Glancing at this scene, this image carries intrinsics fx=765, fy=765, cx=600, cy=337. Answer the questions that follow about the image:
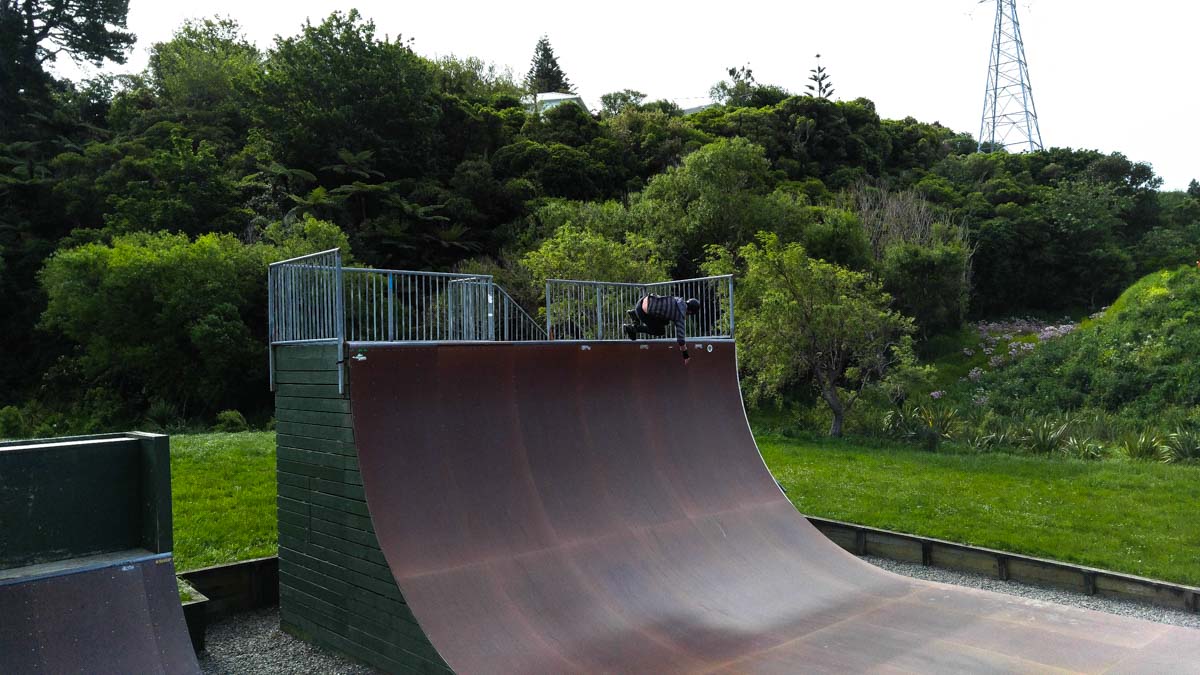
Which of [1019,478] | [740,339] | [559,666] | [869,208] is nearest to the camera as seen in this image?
[559,666]

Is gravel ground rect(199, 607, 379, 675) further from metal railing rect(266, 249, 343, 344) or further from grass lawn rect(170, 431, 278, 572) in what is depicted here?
metal railing rect(266, 249, 343, 344)

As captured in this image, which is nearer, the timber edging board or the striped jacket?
the timber edging board

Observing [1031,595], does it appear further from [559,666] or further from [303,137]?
[303,137]

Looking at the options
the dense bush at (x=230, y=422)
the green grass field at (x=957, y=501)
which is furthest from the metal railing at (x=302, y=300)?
the dense bush at (x=230, y=422)

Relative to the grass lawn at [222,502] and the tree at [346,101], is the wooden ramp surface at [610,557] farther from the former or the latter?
the tree at [346,101]

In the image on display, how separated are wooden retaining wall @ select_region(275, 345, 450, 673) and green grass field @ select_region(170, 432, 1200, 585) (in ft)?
7.12

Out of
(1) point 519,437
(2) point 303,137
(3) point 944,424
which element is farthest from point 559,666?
(2) point 303,137

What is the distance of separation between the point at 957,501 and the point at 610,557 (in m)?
6.16

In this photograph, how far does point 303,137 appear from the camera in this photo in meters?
27.7

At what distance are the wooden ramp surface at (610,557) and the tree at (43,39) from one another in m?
33.1

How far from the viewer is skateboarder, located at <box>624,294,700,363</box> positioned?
8.38 meters

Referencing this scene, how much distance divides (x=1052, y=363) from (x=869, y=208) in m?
7.61

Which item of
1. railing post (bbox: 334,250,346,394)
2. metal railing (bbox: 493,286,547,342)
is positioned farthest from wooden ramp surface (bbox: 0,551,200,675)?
metal railing (bbox: 493,286,547,342)

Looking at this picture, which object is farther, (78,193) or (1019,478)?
(78,193)
